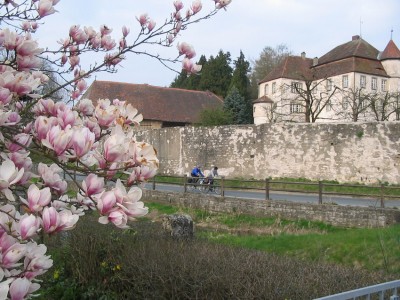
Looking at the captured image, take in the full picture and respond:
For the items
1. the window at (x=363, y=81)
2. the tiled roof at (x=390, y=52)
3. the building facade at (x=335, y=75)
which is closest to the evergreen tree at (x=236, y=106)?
the building facade at (x=335, y=75)

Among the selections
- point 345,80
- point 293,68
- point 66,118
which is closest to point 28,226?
point 66,118

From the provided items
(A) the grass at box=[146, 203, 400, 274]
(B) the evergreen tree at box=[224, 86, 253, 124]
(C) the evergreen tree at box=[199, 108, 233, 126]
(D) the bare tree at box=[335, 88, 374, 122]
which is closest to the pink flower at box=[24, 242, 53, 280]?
(A) the grass at box=[146, 203, 400, 274]

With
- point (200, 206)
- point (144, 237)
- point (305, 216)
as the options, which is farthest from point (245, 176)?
point (144, 237)

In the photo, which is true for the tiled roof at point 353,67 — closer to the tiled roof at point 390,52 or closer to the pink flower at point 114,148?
the tiled roof at point 390,52

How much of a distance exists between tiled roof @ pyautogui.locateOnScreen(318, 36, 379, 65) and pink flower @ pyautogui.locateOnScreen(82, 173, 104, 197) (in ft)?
146

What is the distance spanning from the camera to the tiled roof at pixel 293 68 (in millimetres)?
45941

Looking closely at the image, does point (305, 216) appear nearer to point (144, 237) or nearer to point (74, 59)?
point (144, 237)

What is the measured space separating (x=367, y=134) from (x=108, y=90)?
25210mm

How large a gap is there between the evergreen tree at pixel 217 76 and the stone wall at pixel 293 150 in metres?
23.6

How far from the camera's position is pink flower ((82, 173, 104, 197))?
1882 mm

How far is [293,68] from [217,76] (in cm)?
994

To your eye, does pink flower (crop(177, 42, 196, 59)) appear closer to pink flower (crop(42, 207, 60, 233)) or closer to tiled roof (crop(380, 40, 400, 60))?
pink flower (crop(42, 207, 60, 233))

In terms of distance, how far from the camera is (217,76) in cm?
5353

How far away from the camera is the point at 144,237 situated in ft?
22.1
